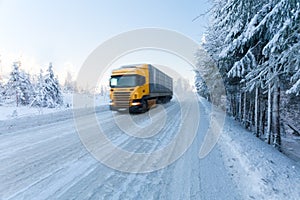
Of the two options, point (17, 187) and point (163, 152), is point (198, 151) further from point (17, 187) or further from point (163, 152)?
point (17, 187)

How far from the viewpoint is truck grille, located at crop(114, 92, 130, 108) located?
14.8 meters

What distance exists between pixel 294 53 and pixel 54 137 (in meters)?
8.42

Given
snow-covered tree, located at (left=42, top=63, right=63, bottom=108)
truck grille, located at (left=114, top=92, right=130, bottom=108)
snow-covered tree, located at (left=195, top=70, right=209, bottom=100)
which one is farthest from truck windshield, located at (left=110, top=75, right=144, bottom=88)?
snow-covered tree, located at (left=42, top=63, right=63, bottom=108)

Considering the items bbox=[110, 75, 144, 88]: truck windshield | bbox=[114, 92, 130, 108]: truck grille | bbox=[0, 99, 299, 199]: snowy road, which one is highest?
bbox=[110, 75, 144, 88]: truck windshield

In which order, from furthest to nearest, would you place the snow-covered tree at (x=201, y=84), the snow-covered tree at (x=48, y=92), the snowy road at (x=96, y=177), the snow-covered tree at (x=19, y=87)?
the snow-covered tree at (x=19, y=87)
the snow-covered tree at (x=48, y=92)
the snow-covered tree at (x=201, y=84)
the snowy road at (x=96, y=177)

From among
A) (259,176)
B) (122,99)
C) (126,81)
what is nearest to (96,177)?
(259,176)

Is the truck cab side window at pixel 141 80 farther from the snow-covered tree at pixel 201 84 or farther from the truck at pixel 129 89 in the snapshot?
the snow-covered tree at pixel 201 84

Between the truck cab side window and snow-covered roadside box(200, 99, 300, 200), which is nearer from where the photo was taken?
snow-covered roadside box(200, 99, 300, 200)

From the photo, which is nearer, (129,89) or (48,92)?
(129,89)

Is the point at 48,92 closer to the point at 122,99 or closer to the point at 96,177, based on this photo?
the point at 122,99

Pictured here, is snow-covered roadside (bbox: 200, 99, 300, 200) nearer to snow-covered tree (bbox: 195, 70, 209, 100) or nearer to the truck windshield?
the truck windshield

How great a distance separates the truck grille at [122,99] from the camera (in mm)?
14812

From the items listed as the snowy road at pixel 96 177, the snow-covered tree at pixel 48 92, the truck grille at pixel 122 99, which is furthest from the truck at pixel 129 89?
the snow-covered tree at pixel 48 92

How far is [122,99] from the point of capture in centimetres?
1489
